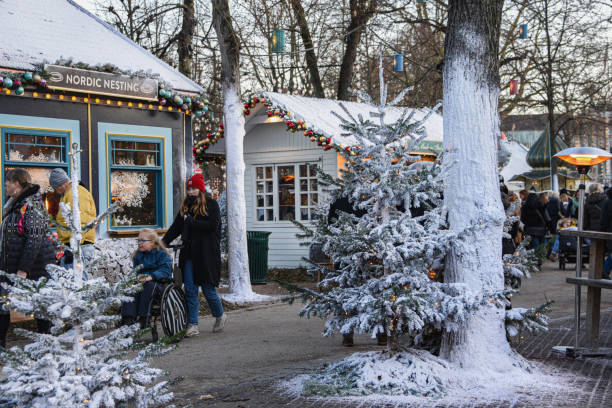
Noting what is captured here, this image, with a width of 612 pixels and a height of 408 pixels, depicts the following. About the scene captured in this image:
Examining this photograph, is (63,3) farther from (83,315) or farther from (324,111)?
(83,315)

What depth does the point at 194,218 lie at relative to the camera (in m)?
8.88

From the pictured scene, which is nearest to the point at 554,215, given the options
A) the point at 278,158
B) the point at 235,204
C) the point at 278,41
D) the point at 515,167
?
the point at 278,158

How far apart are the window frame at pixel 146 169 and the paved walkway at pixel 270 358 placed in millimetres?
2780

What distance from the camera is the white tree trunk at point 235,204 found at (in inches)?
478

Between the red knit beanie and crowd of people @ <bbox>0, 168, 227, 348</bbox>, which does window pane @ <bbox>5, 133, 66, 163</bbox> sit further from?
the red knit beanie

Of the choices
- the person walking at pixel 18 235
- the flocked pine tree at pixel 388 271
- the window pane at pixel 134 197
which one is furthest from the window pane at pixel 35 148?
the flocked pine tree at pixel 388 271

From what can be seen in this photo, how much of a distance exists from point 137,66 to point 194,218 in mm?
5184

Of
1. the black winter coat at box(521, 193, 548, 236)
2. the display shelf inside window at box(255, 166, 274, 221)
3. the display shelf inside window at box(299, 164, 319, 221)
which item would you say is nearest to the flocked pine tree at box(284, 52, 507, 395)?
the display shelf inside window at box(299, 164, 319, 221)

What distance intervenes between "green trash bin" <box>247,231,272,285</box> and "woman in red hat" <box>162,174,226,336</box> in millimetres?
5999

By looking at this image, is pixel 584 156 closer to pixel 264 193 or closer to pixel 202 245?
pixel 202 245

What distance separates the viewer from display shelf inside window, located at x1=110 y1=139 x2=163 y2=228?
40.6ft

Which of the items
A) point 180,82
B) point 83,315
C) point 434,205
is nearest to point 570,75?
point 180,82

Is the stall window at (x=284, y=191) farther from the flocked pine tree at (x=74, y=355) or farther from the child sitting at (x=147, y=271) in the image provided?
the flocked pine tree at (x=74, y=355)

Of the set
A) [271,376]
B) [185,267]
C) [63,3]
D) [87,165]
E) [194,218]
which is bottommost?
[271,376]
